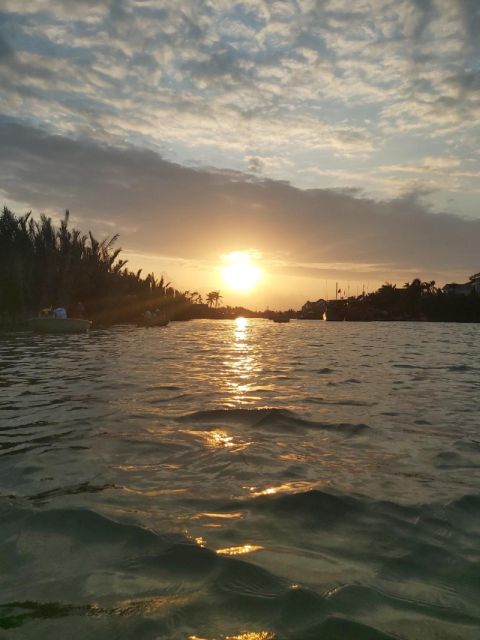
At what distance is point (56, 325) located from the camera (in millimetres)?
28516

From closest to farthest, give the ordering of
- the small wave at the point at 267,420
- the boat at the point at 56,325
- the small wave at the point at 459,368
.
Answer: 1. the small wave at the point at 267,420
2. the small wave at the point at 459,368
3. the boat at the point at 56,325

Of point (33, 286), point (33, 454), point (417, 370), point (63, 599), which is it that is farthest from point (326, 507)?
point (33, 286)

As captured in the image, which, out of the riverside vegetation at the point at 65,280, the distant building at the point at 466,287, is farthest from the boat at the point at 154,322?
the distant building at the point at 466,287

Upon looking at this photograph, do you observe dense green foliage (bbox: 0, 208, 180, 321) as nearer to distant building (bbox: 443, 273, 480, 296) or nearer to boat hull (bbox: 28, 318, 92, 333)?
boat hull (bbox: 28, 318, 92, 333)

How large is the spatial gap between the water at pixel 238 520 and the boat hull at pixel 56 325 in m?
21.9

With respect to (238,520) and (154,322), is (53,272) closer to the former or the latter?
(154,322)

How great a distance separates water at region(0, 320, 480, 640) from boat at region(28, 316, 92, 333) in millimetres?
21873

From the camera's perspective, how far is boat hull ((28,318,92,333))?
28.4 m

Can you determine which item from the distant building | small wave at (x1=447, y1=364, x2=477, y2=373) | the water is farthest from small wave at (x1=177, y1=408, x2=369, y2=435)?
the distant building

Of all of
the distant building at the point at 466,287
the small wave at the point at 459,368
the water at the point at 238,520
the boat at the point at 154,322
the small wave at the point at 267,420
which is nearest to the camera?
the water at the point at 238,520

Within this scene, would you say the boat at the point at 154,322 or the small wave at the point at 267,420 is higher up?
the boat at the point at 154,322

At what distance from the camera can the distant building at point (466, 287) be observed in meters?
129

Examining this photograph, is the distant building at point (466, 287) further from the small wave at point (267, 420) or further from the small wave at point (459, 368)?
the small wave at point (267, 420)

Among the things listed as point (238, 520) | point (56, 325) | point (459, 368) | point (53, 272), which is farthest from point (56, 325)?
point (238, 520)
